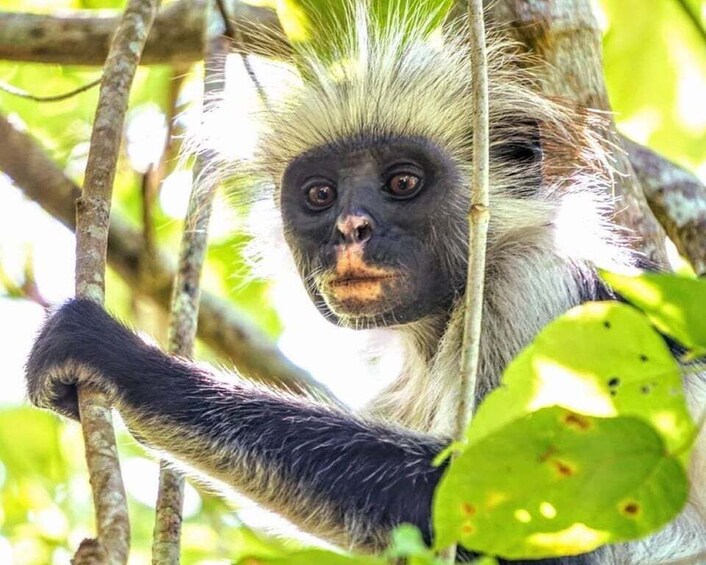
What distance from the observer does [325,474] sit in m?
4.96

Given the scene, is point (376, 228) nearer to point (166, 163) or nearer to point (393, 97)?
point (393, 97)

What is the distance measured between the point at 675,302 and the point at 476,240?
1.05 metres

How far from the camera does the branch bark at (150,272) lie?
273 inches

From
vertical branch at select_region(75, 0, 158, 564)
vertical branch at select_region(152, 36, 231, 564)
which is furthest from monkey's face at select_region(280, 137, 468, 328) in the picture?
vertical branch at select_region(75, 0, 158, 564)

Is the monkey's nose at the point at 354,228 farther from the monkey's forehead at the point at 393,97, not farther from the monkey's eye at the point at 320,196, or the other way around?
the monkey's forehead at the point at 393,97

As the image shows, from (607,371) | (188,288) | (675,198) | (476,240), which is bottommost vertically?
(675,198)

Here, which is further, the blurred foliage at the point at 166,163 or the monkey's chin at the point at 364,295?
the blurred foliage at the point at 166,163

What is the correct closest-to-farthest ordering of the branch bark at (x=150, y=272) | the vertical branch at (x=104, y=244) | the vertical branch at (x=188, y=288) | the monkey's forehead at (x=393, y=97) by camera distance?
the vertical branch at (x=104, y=244) < the vertical branch at (x=188, y=288) < the monkey's forehead at (x=393, y=97) < the branch bark at (x=150, y=272)

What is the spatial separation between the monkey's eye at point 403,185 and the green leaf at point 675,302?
3.29m

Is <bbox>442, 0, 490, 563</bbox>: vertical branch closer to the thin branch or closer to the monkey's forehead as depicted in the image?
the monkey's forehead

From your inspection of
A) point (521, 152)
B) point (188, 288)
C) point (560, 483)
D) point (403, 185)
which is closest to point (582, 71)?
point (521, 152)

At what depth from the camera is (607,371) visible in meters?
2.20

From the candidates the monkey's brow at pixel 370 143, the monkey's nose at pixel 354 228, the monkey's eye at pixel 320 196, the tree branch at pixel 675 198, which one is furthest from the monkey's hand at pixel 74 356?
the tree branch at pixel 675 198

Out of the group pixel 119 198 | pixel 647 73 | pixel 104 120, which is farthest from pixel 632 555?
pixel 119 198
